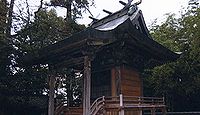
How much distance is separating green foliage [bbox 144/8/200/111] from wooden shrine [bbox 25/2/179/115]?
3.21 meters

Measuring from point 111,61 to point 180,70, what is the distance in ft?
22.1

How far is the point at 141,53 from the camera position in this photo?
12719 mm

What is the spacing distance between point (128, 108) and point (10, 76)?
749cm

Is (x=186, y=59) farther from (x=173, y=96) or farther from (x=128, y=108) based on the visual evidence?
(x=128, y=108)

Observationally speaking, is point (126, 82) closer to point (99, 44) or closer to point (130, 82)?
point (130, 82)

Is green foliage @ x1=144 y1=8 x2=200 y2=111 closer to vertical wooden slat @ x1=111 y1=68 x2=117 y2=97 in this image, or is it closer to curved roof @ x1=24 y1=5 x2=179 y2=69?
curved roof @ x1=24 y1=5 x2=179 y2=69

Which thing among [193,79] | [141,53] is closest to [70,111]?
[141,53]

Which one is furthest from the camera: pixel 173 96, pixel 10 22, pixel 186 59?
pixel 173 96

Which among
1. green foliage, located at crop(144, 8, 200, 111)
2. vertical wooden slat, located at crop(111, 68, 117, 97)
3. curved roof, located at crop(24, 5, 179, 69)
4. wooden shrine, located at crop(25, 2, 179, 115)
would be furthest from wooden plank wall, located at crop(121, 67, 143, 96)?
green foliage, located at crop(144, 8, 200, 111)

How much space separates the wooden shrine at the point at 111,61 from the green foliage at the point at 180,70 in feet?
10.5

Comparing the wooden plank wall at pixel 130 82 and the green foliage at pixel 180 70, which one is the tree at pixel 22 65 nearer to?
the wooden plank wall at pixel 130 82

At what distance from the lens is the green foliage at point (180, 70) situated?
53.2 feet

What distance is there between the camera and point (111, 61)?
1202 centimetres

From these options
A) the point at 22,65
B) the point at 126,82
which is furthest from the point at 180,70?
the point at 22,65
